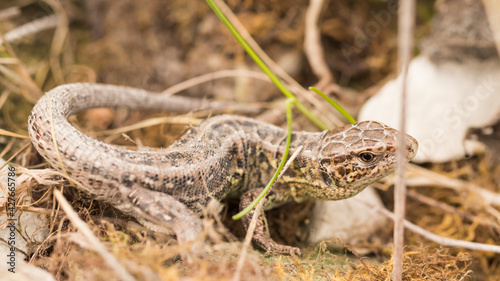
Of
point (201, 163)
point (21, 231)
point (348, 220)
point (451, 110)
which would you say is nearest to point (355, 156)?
point (348, 220)

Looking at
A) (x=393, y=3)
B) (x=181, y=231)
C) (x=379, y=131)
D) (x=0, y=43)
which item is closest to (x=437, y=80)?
(x=393, y=3)

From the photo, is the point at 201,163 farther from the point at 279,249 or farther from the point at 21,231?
the point at 21,231

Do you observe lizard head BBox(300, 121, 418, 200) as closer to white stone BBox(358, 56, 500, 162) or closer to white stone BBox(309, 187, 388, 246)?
white stone BBox(309, 187, 388, 246)

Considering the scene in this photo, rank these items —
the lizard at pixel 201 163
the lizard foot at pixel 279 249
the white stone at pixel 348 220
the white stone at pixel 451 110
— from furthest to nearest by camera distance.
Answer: the white stone at pixel 451 110, the white stone at pixel 348 220, the lizard foot at pixel 279 249, the lizard at pixel 201 163

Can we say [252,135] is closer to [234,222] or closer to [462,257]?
[234,222]

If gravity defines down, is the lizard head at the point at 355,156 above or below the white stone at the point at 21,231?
above

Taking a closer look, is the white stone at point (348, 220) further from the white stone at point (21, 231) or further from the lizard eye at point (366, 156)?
the white stone at point (21, 231)

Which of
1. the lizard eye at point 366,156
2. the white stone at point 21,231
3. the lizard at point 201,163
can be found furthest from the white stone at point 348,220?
the white stone at point 21,231
